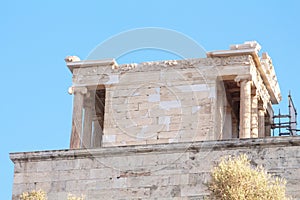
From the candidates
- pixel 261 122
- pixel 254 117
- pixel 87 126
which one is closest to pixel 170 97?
pixel 254 117

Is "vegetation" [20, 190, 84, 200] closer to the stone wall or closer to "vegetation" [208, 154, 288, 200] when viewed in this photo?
the stone wall

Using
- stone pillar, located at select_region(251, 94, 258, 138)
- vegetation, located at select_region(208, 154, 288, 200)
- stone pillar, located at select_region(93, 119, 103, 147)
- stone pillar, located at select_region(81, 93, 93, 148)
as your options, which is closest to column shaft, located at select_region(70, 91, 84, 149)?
stone pillar, located at select_region(81, 93, 93, 148)

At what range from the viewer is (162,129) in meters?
31.5

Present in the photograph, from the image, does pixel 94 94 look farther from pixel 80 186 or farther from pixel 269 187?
pixel 269 187

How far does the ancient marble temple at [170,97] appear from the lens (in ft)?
103

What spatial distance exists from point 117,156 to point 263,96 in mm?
7493

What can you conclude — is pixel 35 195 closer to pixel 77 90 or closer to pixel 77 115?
pixel 77 115

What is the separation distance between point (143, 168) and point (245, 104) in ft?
17.4

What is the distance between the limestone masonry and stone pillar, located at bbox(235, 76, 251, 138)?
27 millimetres

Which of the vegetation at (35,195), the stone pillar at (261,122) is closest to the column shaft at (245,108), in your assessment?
the stone pillar at (261,122)

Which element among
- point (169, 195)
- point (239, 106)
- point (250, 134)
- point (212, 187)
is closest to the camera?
point (212, 187)

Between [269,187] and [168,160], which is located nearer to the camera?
[269,187]

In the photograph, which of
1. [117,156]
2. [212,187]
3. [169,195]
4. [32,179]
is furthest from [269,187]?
[32,179]

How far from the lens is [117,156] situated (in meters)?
27.9
